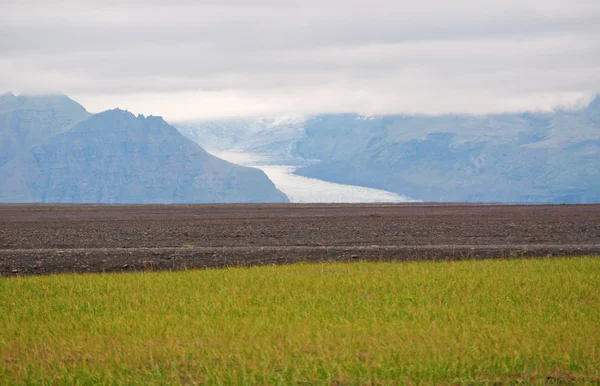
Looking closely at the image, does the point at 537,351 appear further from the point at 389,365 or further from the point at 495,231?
the point at 495,231

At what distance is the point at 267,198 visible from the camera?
19900 cm

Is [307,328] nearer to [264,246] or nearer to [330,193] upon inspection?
[264,246]

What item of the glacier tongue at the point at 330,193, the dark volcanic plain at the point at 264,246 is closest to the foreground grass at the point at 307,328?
the dark volcanic plain at the point at 264,246

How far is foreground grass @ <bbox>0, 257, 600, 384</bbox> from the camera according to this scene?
1034cm

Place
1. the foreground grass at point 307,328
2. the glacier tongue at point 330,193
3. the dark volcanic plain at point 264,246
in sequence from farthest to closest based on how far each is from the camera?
the glacier tongue at point 330,193, the dark volcanic plain at point 264,246, the foreground grass at point 307,328

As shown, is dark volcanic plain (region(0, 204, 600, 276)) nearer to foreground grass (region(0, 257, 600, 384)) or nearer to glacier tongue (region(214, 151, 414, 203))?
foreground grass (region(0, 257, 600, 384))

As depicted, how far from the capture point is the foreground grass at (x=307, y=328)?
10.3 m

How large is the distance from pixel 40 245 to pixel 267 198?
161m

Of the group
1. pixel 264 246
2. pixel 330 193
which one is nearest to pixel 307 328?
pixel 264 246

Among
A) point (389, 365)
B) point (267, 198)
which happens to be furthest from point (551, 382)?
point (267, 198)

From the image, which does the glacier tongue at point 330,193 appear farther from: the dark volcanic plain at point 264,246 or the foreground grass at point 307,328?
the foreground grass at point 307,328

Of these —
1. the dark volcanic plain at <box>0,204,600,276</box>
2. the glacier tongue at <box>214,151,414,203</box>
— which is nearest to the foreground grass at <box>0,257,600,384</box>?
the dark volcanic plain at <box>0,204,600,276</box>

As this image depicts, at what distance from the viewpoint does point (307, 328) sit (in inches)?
512

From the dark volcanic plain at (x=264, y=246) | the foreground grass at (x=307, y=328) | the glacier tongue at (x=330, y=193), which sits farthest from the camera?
the glacier tongue at (x=330, y=193)
